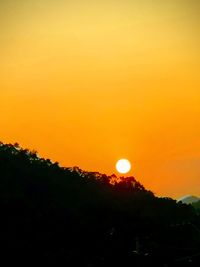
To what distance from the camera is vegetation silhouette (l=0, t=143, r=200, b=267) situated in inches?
1518

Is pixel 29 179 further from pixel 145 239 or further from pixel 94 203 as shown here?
pixel 145 239

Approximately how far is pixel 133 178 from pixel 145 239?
2210 centimetres

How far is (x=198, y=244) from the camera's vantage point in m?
55.2

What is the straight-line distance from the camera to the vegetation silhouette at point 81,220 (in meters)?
38.6

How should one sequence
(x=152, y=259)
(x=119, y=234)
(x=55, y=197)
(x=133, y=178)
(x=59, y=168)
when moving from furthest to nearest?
(x=133, y=178), (x=59, y=168), (x=55, y=197), (x=119, y=234), (x=152, y=259)

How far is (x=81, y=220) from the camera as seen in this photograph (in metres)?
44.3

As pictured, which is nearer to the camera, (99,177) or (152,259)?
(152,259)

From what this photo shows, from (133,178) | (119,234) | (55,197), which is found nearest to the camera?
(119,234)

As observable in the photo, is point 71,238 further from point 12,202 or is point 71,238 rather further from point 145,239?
point 145,239

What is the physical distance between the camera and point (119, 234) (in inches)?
1751

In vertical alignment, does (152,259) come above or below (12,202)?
below

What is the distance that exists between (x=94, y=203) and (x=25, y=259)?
48.4 ft

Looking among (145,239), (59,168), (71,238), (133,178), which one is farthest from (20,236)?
(133,178)

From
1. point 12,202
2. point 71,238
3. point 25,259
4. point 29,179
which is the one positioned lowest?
point 25,259
